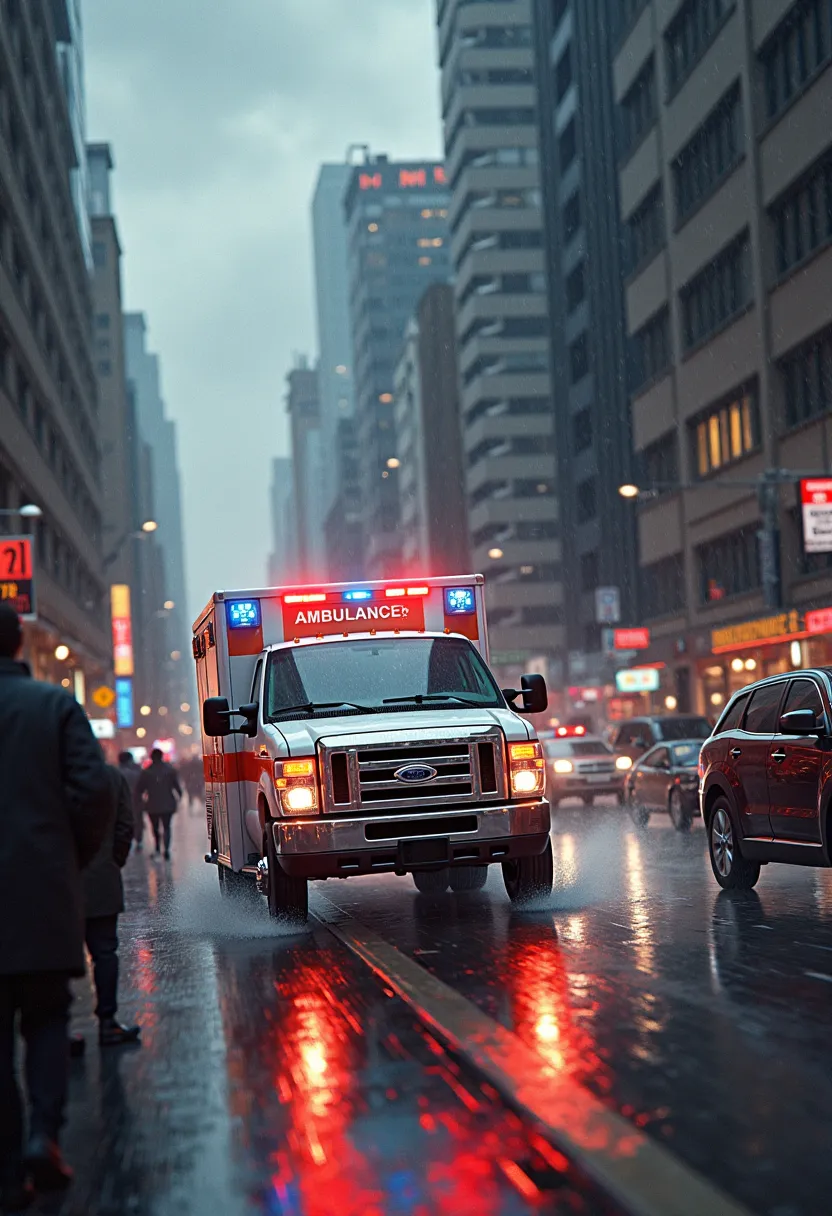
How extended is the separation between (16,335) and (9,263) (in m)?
2.33

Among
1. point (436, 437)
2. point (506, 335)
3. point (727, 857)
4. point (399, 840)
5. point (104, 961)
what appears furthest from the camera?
point (436, 437)

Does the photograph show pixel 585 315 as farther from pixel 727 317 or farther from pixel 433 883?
pixel 433 883

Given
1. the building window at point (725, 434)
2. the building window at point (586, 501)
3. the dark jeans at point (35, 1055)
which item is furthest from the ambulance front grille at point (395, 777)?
the building window at point (586, 501)

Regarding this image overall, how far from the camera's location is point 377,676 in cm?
1416

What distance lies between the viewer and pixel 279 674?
47.1ft

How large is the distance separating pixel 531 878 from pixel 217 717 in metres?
2.79

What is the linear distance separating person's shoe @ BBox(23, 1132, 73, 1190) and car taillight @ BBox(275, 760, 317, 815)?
703 cm

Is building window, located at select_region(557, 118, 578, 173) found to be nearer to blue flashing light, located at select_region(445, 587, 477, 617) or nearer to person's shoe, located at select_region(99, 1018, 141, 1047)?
blue flashing light, located at select_region(445, 587, 477, 617)

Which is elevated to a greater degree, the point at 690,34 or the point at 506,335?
the point at 506,335

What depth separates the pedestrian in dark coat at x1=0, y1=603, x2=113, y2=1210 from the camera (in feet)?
18.6

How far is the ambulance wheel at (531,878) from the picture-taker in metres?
13.7

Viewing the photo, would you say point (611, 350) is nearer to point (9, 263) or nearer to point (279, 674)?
point (9, 263)

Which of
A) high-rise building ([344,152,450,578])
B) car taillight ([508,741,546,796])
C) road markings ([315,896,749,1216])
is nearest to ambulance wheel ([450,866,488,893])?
car taillight ([508,741,546,796])

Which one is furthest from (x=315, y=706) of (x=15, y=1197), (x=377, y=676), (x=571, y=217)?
(x=571, y=217)
